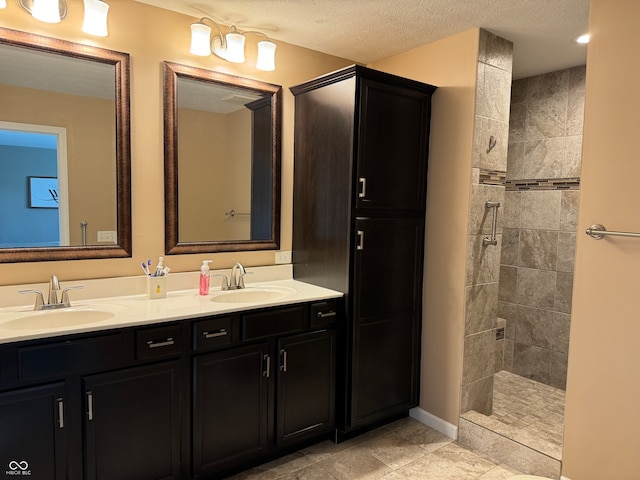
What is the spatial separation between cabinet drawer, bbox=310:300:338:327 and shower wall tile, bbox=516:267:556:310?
192 cm

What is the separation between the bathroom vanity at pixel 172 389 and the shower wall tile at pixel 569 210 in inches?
79.8

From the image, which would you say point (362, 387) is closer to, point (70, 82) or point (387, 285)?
point (387, 285)

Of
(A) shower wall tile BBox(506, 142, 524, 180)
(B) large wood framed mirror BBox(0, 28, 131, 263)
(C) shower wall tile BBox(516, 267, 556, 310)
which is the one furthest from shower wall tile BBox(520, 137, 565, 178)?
(B) large wood framed mirror BBox(0, 28, 131, 263)

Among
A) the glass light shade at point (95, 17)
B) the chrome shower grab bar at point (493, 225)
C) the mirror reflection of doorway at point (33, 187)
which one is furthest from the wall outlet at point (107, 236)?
the chrome shower grab bar at point (493, 225)

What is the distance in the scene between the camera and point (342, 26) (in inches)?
104

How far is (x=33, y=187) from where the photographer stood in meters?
2.12

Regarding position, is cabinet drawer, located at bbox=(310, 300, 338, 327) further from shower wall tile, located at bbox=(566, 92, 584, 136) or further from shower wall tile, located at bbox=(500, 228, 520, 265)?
shower wall tile, located at bbox=(566, 92, 584, 136)

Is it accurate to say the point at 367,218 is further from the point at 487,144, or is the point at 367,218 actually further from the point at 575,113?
the point at 575,113

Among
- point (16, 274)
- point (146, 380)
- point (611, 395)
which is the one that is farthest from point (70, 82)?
point (611, 395)

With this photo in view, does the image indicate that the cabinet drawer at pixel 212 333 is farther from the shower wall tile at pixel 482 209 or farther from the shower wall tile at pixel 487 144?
the shower wall tile at pixel 487 144

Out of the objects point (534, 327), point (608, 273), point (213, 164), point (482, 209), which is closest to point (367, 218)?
point (482, 209)

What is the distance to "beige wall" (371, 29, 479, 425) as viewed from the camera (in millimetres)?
2682

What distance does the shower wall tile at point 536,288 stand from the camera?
351cm

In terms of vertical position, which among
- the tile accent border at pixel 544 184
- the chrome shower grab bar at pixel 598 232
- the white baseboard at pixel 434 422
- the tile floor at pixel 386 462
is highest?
the tile accent border at pixel 544 184
